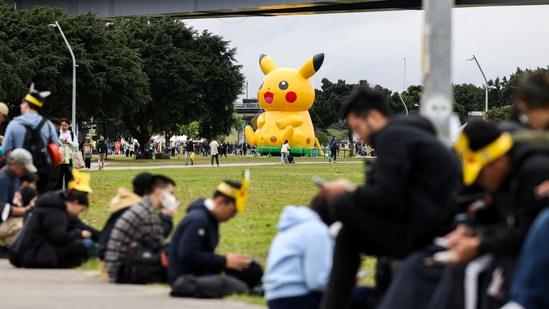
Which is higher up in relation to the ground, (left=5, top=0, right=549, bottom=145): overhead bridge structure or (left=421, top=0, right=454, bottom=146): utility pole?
(left=5, top=0, right=549, bottom=145): overhead bridge structure

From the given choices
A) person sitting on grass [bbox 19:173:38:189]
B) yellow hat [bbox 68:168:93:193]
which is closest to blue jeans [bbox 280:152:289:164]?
person sitting on grass [bbox 19:173:38:189]

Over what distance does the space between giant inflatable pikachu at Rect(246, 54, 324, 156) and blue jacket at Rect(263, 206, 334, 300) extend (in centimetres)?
5378

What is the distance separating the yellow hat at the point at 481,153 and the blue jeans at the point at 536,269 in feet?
1.55

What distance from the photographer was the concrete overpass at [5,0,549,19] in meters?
56.0

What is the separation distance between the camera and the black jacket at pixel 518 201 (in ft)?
15.6

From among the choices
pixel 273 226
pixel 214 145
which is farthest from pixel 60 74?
pixel 273 226

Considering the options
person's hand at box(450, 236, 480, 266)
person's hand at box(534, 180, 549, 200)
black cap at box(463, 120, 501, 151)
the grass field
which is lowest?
the grass field

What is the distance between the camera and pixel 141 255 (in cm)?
997

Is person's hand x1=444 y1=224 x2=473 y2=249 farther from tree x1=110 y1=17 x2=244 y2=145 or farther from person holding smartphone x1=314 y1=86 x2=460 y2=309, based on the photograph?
tree x1=110 y1=17 x2=244 y2=145

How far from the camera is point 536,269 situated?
4.50 m

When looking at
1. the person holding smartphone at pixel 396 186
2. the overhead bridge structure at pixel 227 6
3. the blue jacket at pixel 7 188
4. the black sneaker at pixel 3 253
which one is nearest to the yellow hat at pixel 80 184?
the blue jacket at pixel 7 188

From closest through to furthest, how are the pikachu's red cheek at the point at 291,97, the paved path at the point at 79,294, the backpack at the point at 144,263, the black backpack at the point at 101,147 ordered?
the paved path at the point at 79,294 < the backpack at the point at 144,263 < the black backpack at the point at 101,147 < the pikachu's red cheek at the point at 291,97

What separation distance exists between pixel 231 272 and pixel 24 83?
4503 centimetres

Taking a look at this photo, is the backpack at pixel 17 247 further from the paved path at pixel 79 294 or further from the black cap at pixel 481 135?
the black cap at pixel 481 135
